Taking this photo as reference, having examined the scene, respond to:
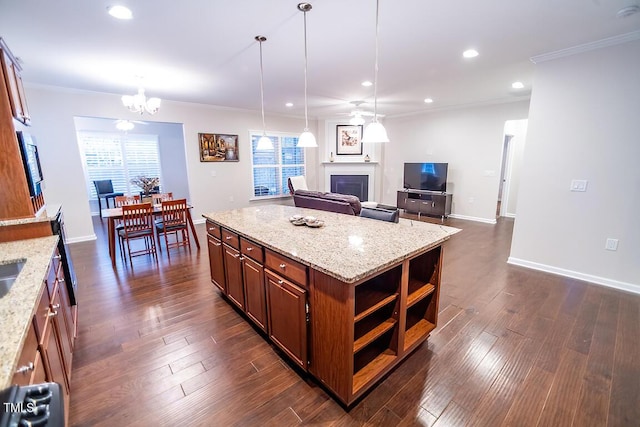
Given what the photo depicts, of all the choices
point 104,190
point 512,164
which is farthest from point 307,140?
point 104,190

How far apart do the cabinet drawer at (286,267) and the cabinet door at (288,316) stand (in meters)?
0.05

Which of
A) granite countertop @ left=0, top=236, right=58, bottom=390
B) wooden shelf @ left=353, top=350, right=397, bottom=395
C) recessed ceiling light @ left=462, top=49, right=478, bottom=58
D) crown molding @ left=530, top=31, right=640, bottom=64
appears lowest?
wooden shelf @ left=353, top=350, right=397, bottom=395

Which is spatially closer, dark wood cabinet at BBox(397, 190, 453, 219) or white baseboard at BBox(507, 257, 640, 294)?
white baseboard at BBox(507, 257, 640, 294)

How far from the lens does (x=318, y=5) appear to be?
2188mm

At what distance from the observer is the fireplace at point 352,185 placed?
25.3ft

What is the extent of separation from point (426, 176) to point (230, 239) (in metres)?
5.64

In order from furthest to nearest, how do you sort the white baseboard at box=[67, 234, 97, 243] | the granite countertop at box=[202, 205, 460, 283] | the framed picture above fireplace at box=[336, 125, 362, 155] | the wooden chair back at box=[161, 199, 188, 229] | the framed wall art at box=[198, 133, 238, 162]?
the framed picture above fireplace at box=[336, 125, 362, 155] < the framed wall art at box=[198, 133, 238, 162] < the white baseboard at box=[67, 234, 97, 243] < the wooden chair back at box=[161, 199, 188, 229] < the granite countertop at box=[202, 205, 460, 283]

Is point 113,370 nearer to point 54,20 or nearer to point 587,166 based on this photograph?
point 54,20

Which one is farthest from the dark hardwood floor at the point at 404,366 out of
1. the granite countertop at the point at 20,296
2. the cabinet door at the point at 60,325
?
the granite countertop at the point at 20,296

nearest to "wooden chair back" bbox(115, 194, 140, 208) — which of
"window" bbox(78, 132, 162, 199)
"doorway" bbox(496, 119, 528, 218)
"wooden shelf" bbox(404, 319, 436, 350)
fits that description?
"window" bbox(78, 132, 162, 199)

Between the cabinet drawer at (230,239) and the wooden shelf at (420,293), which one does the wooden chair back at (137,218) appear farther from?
the wooden shelf at (420,293)

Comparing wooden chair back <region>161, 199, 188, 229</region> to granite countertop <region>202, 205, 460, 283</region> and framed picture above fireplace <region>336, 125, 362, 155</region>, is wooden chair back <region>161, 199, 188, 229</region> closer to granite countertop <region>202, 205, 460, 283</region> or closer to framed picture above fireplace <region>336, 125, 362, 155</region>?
granite countertop <region>202, 205, 460, 283</region>

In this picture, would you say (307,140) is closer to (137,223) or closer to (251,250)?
(251,250)

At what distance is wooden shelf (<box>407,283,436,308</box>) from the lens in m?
1.87
